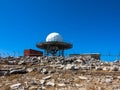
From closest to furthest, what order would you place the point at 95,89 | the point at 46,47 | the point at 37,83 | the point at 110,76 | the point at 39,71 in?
the point at 95,89, the point at 37,83, the point at 110,76, the point at 39,71, the point at 46,47

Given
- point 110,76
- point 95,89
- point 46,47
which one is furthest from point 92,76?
point 46,47

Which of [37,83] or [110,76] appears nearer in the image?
[37,83]

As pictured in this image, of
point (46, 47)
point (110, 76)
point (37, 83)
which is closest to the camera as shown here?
point (37, 83)

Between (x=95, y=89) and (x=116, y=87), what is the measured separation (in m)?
1.06

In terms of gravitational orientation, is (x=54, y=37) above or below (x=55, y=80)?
above

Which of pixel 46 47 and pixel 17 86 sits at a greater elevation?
pixel 46 47

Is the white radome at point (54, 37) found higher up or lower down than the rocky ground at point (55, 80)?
higher up

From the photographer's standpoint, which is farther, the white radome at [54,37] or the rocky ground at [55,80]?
the white radome at [54,37]

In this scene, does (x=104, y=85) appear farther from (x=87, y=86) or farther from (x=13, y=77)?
(x=13, y=77)

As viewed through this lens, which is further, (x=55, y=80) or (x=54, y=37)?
(x=54, y=37)

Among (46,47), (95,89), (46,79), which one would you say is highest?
(46,47)

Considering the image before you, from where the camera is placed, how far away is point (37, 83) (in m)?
10.2

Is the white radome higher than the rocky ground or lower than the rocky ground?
higher

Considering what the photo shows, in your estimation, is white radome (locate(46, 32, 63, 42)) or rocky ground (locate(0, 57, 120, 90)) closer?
rocky ground (locate(0, 57, 120, 90))
